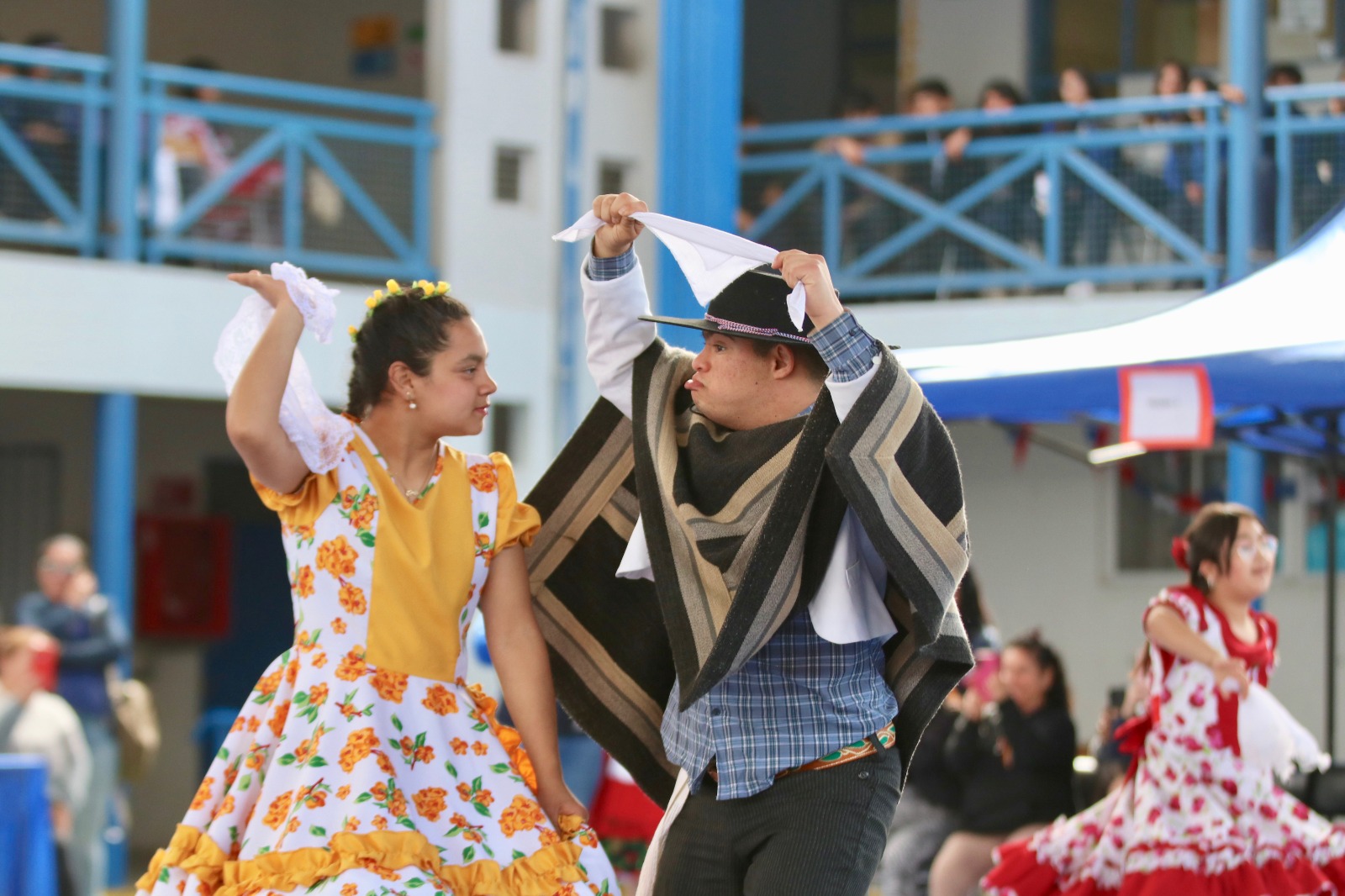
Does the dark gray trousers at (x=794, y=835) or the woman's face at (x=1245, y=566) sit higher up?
the woman's face at (x=1245, y=566)

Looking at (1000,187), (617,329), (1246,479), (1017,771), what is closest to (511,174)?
(1000,187)

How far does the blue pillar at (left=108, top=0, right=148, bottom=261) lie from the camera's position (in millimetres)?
10125

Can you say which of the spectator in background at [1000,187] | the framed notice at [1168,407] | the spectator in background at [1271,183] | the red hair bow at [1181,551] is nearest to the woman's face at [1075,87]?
the spectator in background at [1000,187]

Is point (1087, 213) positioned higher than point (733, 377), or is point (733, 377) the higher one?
point (1087, 213)

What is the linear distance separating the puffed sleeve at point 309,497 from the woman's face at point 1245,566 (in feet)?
9.96

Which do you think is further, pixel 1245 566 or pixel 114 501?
pixel 114 501

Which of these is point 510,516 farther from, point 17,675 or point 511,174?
point 511,174

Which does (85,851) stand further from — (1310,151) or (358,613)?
(1310,151)

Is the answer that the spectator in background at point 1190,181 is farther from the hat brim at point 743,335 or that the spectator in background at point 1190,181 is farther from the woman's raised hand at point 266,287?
the woman's raised hand at point 266,287

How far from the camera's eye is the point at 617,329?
3447 mm

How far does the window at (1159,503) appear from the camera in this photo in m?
12.0

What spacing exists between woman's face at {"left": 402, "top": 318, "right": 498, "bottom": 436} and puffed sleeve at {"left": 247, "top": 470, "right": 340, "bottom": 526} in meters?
0.21

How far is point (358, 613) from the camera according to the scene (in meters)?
3.18

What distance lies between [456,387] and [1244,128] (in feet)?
25.6
